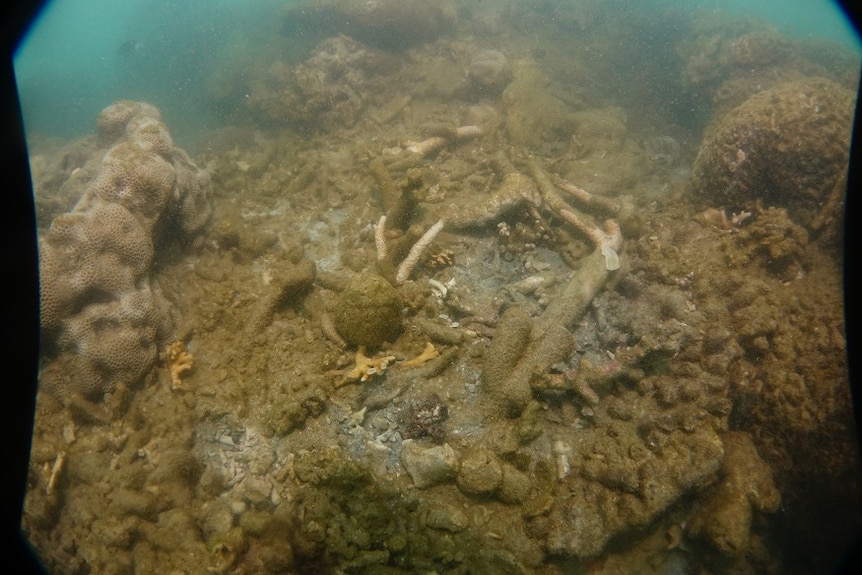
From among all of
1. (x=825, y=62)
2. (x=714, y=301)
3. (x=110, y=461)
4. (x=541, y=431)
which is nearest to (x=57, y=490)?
(x=110, y=461)

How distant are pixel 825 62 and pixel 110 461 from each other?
88.1 ft

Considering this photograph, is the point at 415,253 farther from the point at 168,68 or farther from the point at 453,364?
the point at 168,68

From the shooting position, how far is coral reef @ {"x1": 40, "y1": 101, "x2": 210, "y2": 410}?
536 cm

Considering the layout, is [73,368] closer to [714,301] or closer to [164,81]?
[714,301]

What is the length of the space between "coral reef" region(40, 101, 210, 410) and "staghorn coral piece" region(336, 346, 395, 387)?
3.16 metres

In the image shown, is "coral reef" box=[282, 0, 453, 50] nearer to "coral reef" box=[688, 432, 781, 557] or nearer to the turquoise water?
the turquoise water

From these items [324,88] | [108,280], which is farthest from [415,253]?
[324,88]

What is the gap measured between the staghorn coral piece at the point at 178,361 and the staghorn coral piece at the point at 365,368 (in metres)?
2.41

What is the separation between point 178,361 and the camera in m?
5.82

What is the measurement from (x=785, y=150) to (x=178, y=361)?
10822 millimetres

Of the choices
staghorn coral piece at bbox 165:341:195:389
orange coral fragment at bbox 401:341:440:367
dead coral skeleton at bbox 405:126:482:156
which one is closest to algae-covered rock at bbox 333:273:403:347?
orange coral fragment at bbox 401:341:440:367

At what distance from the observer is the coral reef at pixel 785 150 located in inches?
267

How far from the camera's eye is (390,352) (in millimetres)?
5617

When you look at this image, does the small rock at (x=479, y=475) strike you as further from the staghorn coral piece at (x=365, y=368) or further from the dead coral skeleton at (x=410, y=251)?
the dead coral skeleton at (x=410, y=251)
